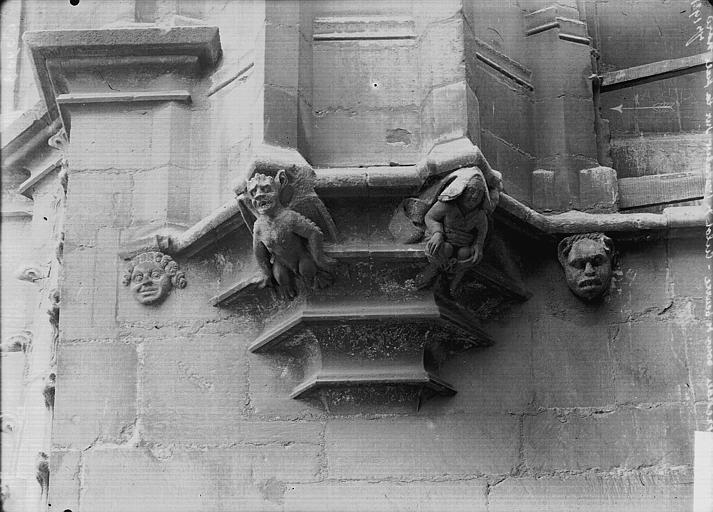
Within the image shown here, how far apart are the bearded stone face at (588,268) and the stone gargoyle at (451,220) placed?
0.57 m

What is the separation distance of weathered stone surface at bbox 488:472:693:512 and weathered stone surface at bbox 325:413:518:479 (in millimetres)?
115

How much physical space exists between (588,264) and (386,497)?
1.40 m

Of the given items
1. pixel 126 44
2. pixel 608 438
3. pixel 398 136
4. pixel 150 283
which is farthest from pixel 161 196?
pixel 608 438

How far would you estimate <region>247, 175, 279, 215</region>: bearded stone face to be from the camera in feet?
22.1

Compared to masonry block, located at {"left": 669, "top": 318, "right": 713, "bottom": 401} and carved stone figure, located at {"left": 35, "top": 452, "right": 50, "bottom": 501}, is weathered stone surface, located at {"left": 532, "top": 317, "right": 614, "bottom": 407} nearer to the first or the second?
masonry block, located at {"left": 669, "top": 318, "right": 713, "bottom": 401}

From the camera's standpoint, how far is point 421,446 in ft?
23.2

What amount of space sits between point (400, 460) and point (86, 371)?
1.47 meters

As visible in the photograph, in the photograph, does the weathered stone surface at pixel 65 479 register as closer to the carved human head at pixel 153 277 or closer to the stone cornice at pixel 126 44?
the carved human head at pixel 153 277

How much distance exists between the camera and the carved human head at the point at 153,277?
737cm

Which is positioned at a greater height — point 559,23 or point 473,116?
point 559,23

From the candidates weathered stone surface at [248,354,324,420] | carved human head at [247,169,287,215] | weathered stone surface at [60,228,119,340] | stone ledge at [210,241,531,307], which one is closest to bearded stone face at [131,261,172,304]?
weathered stone surface at [60,228,119,340]

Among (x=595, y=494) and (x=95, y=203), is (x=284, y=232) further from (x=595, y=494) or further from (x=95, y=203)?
(x=595, y=494)

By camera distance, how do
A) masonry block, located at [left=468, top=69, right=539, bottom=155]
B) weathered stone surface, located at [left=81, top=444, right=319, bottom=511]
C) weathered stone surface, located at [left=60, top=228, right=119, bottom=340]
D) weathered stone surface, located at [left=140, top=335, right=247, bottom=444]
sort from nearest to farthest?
weathered stone surface, located at [left=81, top=444, right=319, bottom=511]
weathered stone surface, located at [left=140, top=335, right=247, bottom=444]
weathered stone surface, located at [left=60, top=228, right=119, bottom=340]
masonry block, located at [left=468, top=69, right=539, bottom=155]

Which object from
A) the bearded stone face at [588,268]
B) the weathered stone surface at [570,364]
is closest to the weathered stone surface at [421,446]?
the weathered stone surface at [570,364]
